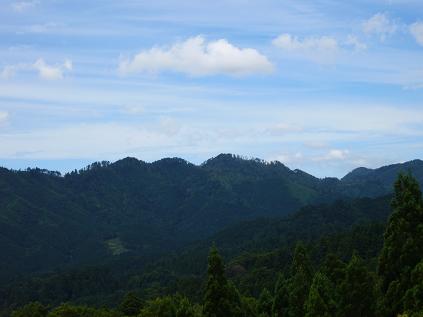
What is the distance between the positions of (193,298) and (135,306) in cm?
5680

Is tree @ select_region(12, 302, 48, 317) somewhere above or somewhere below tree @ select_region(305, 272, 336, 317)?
below

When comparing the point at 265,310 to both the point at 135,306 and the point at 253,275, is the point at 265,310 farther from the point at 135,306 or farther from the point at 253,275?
the point at 253,275

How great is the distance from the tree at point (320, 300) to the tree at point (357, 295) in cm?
111

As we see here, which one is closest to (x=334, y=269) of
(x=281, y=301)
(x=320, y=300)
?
(x=281, y=301)

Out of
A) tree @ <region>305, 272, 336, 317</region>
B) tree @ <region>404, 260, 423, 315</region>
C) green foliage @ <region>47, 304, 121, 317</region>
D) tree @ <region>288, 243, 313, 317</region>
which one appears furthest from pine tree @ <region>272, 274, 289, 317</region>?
green foliage @ <region>47, 304, 121, 317</region>

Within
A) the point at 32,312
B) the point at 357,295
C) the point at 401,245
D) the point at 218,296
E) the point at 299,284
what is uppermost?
the point at 401,245

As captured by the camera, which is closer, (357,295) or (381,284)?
(381,284)

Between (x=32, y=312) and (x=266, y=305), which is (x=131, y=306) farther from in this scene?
(x=266, y=305)

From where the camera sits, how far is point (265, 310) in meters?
61.0

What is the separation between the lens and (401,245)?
41625mm

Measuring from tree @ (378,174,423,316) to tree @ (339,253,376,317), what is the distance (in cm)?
333

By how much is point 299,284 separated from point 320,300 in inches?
389

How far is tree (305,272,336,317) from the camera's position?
43.0m

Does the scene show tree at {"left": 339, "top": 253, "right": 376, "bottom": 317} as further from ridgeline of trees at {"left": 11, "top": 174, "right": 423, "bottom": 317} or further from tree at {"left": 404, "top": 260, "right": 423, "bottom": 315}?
tree at {"left": 404, "top": 260, "right": 423, "bottom": 315}
